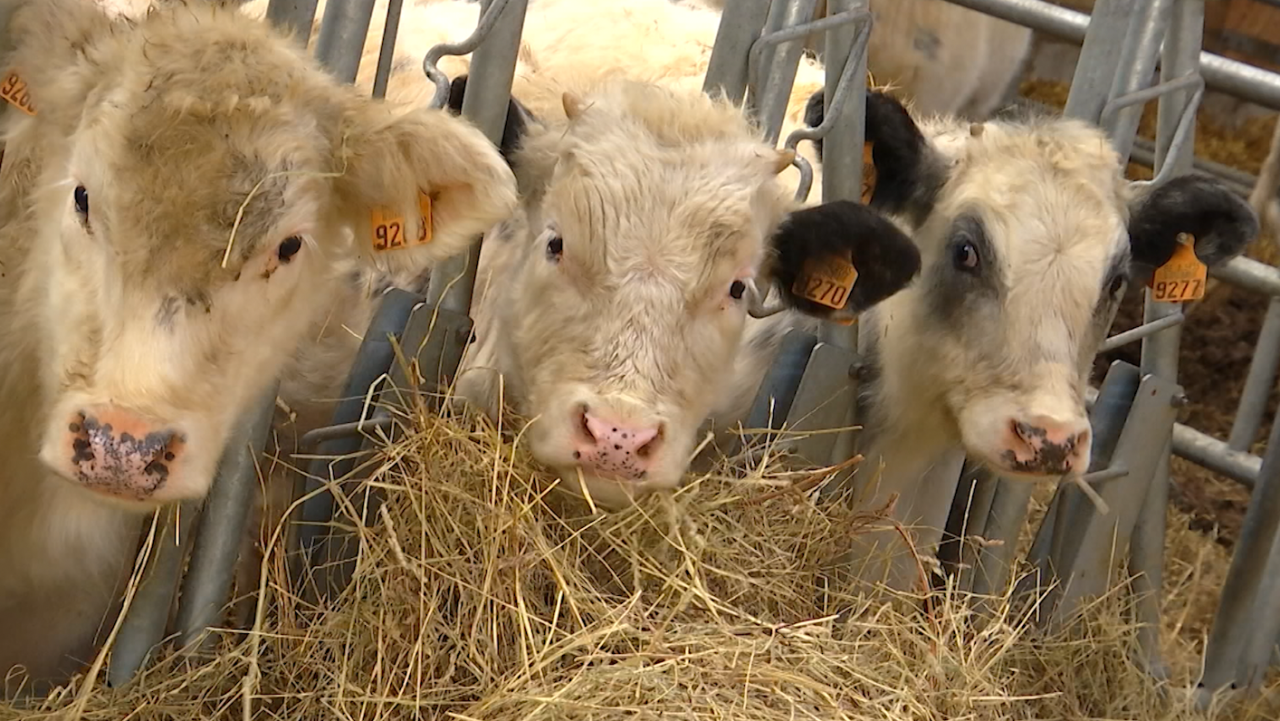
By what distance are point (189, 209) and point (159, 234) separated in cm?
6

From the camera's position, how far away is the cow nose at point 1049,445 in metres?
2.60

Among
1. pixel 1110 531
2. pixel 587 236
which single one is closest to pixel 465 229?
pixel 587 236

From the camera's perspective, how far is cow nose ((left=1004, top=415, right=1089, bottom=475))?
260 centimetres

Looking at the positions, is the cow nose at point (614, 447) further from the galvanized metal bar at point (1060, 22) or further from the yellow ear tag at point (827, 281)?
the galvanized metal bar at point (1060, 22)

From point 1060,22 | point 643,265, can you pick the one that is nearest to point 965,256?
point 643,265

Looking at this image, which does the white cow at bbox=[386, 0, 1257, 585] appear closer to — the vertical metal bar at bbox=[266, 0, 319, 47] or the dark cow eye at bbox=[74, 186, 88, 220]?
the vertical metal bar at bbox=[266, 0, 319, 47]

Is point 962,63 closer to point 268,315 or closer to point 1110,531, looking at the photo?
point 1110,531

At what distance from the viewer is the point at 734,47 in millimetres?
2807

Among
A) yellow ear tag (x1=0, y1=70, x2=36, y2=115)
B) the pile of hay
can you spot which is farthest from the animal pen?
yellow ear tag (x1=0, y1=70, x2=36, y2=115)

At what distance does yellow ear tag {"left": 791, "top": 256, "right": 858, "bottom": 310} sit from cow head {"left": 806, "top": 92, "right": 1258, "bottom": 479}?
35 cm

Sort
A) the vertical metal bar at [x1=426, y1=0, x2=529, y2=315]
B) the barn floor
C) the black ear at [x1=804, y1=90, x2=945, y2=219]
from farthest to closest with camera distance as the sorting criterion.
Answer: the barn floor, the black ear at [x1=804, y1=90, x2=945, y2=219], the vertical metal bar at [x1=426, y1=0, x2=529, y2=315]

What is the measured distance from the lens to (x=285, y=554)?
8.25 feet

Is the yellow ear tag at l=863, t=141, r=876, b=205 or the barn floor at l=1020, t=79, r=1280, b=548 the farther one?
the barn floor at l=1020, t=79, r=1280, b=548

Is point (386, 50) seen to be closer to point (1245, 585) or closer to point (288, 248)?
point (288, 248)
